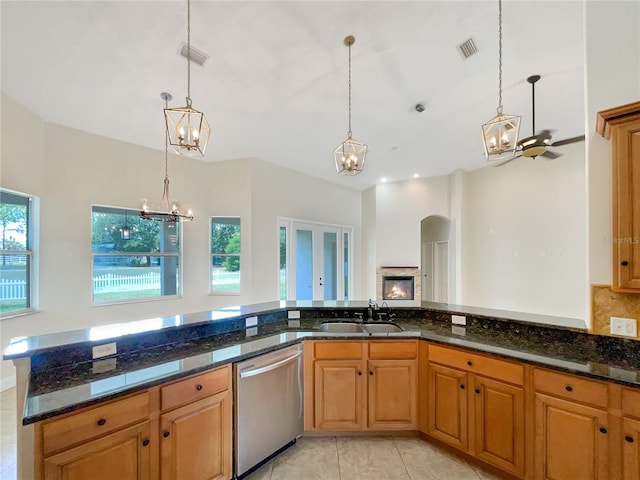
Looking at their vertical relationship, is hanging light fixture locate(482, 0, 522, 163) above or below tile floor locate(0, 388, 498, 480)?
above

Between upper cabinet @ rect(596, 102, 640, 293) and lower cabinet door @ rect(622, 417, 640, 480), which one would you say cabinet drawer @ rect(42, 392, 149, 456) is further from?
upper cabinet @ rect(596, 102, 640, 293)

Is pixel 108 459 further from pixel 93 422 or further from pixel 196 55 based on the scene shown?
pixel 196 55

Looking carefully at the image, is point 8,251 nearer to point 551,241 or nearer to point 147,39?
point 147,39

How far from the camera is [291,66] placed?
305 cm

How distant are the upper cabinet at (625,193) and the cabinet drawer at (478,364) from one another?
2.61ft

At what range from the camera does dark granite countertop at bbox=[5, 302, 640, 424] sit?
1.46 meters

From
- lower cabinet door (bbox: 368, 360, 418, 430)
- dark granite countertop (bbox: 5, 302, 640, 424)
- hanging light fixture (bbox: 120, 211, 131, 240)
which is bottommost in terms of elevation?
lower cabinet door (bbox: 368, 360, 418, 430)

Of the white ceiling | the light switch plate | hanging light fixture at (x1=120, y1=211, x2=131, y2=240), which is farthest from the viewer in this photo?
hanging light fixture at (x1=120, y1=211, x2=131, y2=240)

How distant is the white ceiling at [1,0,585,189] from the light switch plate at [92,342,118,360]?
2.64 metres

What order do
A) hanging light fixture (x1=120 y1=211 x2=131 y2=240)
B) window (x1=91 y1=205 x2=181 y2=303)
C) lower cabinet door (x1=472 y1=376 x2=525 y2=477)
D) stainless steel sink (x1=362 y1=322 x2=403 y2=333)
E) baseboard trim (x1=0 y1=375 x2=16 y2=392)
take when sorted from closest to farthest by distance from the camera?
lower cabinet door (x1=472 y1=376 x2=525 y2=477) < stainless steel sink (x1=362 y1=322 x2=403 y2=333) < baseboard trim (x1=0 y1=375 x2=16 y2=392) < window (x1=91 y1=205 x2=181 y2=303) < hanging light fixture (x1=120 y1=211 x2=131 y2=240)

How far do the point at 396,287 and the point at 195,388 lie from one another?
5.92m

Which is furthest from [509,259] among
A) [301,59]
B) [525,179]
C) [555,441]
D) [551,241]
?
[301,59]

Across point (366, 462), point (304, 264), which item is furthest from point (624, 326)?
point (304, 264)

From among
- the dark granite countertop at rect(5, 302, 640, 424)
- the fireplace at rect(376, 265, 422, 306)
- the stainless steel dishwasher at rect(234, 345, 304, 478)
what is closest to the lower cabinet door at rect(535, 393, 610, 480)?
the dark granite countertop at rect(5, 302, 640, 424)
